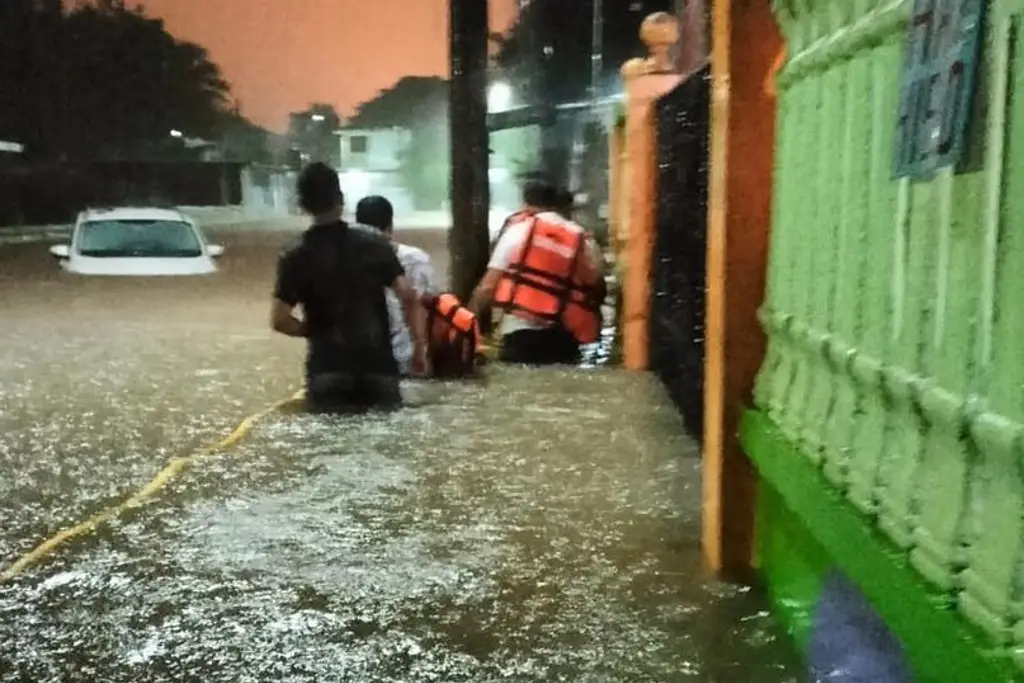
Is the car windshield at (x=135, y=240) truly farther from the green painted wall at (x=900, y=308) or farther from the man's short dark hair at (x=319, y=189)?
the green painted wall at (x=900, y=308)

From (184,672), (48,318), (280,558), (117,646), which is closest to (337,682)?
(184,672)

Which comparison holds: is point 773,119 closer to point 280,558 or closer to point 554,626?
point 554,626

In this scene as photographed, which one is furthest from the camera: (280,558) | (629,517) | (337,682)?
(629,517)

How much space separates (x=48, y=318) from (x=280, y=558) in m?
9.31

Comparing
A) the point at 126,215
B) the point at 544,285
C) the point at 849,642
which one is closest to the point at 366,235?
the point at 544,285

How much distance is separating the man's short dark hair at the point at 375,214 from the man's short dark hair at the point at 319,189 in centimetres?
115

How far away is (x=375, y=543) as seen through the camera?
A: 5004 mm

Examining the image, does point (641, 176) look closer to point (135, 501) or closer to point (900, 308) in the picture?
point (135, 501)

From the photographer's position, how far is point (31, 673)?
377cm

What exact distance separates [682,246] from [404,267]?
184 centimetres

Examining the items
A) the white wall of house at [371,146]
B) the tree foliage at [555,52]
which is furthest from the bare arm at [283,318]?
the white wall of house at [371,146]

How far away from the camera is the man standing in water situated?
743 centimetres

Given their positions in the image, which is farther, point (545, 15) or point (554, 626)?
point (545, 15)

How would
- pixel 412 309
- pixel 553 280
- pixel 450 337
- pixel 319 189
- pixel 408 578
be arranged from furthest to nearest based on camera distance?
pixel 553 280
pixel 450 337
pixel 412 309
pixel 319 189
pixel 408 578
